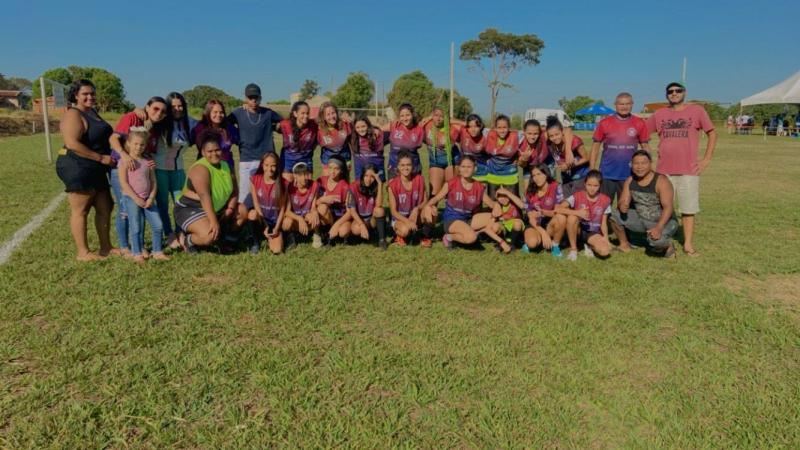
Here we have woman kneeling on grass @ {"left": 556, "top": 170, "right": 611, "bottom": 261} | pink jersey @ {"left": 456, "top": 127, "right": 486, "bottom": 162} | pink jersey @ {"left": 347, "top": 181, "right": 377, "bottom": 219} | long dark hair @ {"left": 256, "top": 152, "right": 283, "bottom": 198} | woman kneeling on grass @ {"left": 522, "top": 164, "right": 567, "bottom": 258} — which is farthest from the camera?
pink jersey @ {"left": 456, "top": 127, "right": 486, "bottom": 162}

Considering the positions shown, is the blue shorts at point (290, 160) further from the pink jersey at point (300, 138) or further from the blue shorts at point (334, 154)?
the blue shorts at point (334, 154)

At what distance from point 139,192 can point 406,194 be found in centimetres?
278

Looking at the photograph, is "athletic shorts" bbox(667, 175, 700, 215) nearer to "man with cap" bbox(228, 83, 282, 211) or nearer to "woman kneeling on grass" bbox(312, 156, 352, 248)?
"woman kneeling on grass" bbox(312, 156, 352, 248)

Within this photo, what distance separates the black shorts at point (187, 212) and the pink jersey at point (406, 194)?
2.08 meters

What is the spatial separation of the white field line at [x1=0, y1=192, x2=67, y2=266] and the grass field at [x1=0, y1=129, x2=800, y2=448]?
0.87 ft

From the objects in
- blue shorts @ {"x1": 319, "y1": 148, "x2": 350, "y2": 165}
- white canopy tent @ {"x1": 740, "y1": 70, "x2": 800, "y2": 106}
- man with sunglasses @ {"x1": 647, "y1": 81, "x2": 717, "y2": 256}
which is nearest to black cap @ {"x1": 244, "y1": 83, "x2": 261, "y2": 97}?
blue shorts @ {"x1": 319, "y1": 148, "x2": 350, "y2": 165}

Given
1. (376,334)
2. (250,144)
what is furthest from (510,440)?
(250,144)

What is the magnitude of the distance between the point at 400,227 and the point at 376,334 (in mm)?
2378

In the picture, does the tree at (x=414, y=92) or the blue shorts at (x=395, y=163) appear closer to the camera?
the blue shorts at (x=395, y=163)

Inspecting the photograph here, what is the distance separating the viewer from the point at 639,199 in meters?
5.71

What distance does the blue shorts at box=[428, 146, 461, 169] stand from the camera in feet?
21.4

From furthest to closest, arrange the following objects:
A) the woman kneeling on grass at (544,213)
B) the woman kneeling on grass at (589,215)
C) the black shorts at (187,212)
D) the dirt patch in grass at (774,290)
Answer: the woman kneeling on grass at (544,213) < the woman kneeling on grass at (589,215) < the black shorts at (187,212) < the dirt patch in grass at (774,290)

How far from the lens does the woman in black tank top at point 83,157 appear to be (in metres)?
4.57

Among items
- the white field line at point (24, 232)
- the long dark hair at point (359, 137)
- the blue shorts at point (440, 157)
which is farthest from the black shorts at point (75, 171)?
the blue shorts at point (440, 157)
